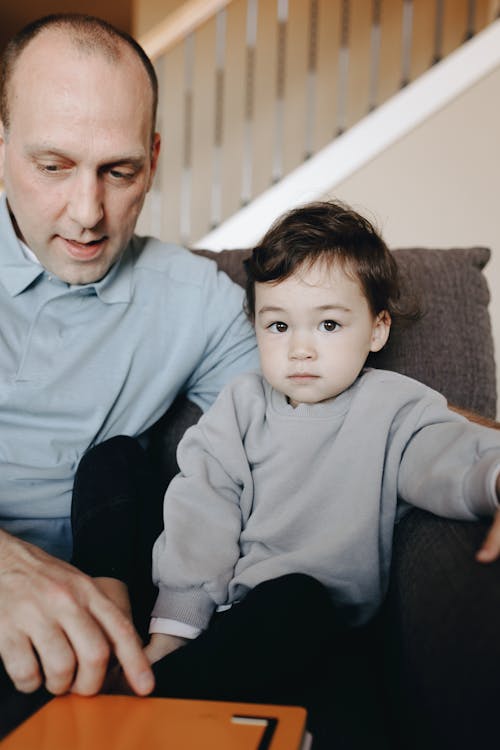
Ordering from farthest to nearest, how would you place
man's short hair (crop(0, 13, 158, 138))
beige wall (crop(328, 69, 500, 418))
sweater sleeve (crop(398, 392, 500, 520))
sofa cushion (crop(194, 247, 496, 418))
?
beige wall (crop(328, 69, 500, 418)) < sofa cushion (crop(194, 247, 496, 418)) < man's short hair (crop(0, 13, 158, 138)) < sweater sleeve (crop(398, 392, 500, 520))

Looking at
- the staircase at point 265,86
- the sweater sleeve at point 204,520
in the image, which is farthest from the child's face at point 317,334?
the staircase at point 265,86

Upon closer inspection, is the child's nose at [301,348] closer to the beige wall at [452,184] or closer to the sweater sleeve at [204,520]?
the sweater sleeve at [204,520]

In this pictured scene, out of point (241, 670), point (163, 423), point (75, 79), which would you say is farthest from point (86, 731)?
point (75, 79)

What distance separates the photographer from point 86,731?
0.64 metres

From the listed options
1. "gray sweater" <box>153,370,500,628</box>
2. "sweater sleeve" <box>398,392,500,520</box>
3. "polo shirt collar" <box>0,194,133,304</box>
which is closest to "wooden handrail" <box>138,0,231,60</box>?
"polo shirt collar" <box>0,194,133,304</box>

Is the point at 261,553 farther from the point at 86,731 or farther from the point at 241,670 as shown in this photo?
the point at 86,731

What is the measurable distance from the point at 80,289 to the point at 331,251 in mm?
456

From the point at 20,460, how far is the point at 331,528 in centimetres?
55

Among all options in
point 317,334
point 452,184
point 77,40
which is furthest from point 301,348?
point 452,184

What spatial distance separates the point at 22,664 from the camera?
0.76 metres

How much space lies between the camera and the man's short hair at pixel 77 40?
1.21 meters

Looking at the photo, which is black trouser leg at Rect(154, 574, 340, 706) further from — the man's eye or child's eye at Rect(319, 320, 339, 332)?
the man's eye

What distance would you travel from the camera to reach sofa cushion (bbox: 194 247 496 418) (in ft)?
4.33

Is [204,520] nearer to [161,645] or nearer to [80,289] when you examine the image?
[161,645]
